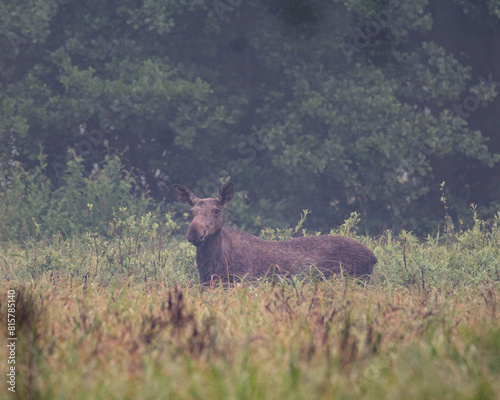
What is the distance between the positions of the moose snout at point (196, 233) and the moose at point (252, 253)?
4cm

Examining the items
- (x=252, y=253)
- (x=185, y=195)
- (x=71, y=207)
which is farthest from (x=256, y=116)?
(x=252, y=253)

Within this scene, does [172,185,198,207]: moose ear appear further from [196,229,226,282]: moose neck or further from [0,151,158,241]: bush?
[0,151,158,241]: bush

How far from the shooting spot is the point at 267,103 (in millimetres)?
15188

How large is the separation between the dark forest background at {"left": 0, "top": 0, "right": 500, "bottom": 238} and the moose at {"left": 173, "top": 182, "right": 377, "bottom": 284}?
441cm

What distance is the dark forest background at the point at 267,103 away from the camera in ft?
45.6

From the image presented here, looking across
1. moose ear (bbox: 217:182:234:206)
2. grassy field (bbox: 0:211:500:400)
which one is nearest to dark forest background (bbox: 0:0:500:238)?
moose ear (bbox: 217:182:234:206)

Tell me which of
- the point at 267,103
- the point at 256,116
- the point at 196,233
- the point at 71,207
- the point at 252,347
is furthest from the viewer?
the point at 256,116

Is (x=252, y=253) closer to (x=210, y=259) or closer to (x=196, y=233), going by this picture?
(x=210, y=259)

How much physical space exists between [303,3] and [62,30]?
594 cm

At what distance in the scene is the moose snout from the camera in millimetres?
7723

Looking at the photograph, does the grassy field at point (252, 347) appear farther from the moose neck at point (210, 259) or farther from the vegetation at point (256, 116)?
the vegetation at point (256, 116)

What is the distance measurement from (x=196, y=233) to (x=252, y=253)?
156cm

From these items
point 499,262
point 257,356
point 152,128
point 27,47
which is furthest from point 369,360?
point 27,47

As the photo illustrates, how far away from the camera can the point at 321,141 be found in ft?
48.5
